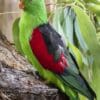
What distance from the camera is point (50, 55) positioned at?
1.14 m

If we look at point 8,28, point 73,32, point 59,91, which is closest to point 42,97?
point 59,91

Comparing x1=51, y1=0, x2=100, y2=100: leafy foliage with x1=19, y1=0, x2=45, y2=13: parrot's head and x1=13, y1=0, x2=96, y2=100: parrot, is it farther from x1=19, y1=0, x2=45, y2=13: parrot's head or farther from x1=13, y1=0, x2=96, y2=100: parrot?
x1=19, y1=0, x2=45, y2=13: parrot's head

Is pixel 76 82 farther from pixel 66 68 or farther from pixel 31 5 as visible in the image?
pixel 31 5

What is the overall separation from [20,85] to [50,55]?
0.45ft

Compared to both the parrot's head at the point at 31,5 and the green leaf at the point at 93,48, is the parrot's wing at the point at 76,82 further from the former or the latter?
the parrot's head at the point at 31,5

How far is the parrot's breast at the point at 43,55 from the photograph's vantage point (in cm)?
113

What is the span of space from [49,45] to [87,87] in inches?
7.1

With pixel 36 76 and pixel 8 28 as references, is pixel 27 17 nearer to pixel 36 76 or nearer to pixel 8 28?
pixel 36 76

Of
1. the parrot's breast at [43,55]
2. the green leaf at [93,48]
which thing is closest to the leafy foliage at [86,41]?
the green leaf at [93,48]

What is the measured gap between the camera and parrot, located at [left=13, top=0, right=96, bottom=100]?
1.13 m

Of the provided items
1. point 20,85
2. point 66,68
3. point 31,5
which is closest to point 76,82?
point 66,68

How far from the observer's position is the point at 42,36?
1.15m

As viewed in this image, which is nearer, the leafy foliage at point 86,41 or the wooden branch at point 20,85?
the wooden branch at point 20,85

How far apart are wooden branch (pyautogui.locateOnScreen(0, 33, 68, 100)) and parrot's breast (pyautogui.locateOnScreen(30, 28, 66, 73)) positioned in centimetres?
6
